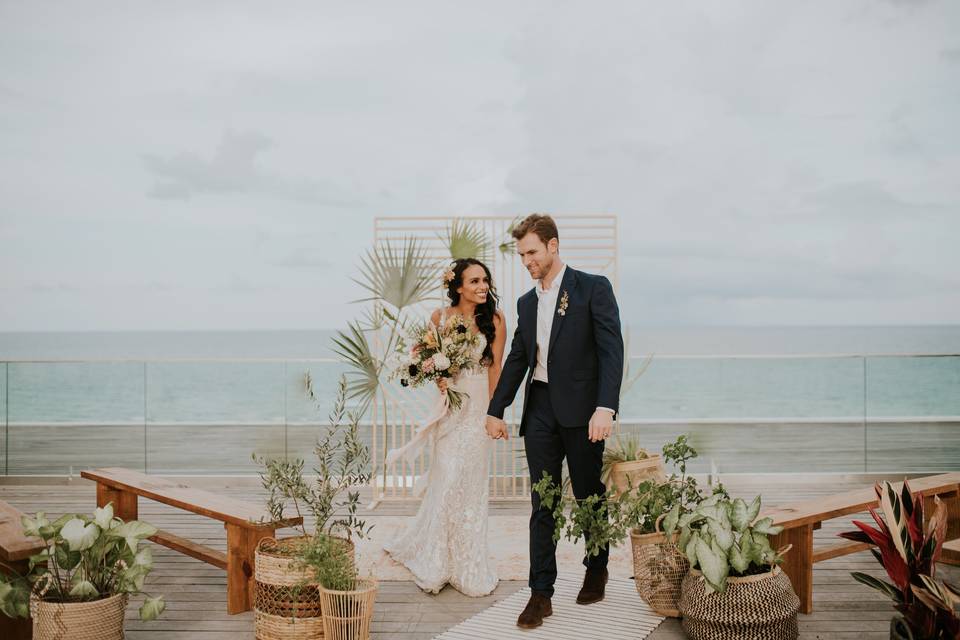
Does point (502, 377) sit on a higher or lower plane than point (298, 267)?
lower

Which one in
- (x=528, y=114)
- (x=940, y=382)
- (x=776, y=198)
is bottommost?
(x=940, y=382)

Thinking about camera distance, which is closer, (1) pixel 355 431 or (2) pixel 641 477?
(1) pixel 355 431

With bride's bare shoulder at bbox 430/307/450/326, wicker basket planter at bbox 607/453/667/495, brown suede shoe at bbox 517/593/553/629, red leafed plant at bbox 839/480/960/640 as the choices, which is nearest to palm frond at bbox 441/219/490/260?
bride's bare shoulder at bbox 430/307/450/326

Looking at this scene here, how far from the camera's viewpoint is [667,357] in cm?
691

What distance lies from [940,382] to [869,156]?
21.4 meters

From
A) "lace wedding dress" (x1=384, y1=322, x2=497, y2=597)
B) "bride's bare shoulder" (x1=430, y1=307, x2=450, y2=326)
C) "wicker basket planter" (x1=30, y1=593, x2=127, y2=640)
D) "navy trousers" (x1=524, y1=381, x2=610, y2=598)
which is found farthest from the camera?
"bride's bare shoulder" (x1=430, y1=307, x2=450, y2=326)

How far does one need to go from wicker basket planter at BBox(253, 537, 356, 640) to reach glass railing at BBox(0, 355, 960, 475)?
3.59 m

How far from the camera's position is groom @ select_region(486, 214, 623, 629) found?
131 inches

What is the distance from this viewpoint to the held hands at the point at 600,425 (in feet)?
10.4

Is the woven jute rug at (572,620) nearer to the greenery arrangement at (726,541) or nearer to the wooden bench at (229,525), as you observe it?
the greenery arrangement at (726,541)

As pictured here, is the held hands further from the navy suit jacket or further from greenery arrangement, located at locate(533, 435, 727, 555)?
greenery arrangement, located at locate(533, 435, 727, 555)

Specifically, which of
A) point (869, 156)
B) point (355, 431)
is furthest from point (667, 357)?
point (869, 156)

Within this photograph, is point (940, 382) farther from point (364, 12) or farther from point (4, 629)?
point (364, 12)

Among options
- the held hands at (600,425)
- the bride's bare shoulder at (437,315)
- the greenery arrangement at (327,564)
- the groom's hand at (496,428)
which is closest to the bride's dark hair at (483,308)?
the bride's bare shoulder at (437,315)
